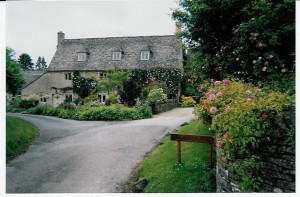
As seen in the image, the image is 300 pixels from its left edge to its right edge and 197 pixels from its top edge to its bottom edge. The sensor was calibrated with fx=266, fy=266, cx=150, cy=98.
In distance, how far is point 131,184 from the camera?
7.34m

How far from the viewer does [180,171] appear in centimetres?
691

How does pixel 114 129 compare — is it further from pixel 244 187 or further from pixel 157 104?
pixel 244 187

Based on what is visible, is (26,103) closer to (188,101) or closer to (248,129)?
(188,101)

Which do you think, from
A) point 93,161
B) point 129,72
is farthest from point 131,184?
point 129,72

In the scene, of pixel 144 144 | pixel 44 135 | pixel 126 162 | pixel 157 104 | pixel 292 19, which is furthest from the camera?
pixel 157 104

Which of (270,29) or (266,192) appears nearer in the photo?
(266,192)

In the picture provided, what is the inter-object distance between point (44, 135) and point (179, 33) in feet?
26.9

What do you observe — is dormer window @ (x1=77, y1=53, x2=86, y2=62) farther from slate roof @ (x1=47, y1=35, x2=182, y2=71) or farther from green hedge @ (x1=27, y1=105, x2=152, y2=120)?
green hedge @ (x1=27, y1=105, x2=152, y2=120)

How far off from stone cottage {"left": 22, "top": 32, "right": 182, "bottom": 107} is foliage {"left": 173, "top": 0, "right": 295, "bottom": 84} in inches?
662

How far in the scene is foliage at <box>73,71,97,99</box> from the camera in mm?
28320

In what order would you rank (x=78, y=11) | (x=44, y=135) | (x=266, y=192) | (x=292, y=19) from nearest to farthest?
(x=266, y=192) < (x=292, y=19) < (x=78, y=11) < (x=44, y=135)

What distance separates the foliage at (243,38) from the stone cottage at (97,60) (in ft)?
55.2

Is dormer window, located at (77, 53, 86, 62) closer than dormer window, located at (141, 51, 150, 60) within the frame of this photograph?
No

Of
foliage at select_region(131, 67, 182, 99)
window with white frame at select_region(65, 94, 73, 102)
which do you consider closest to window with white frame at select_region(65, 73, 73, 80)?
window with white frame at select_region(65, 94, 73, 102)
